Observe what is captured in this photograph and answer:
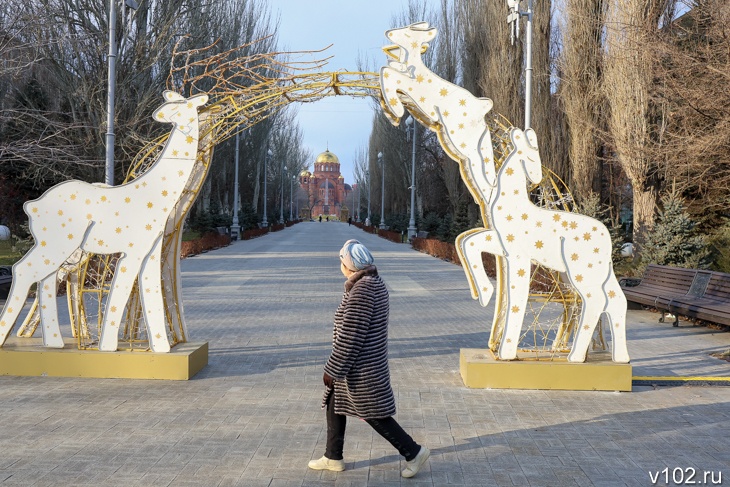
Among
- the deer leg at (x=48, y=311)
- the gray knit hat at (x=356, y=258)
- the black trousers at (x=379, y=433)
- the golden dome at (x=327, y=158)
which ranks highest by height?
the golden dome at (x=327, y=158)

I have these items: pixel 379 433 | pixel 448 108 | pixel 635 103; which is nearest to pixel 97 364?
pixel 379 433

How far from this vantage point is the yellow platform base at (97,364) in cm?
710

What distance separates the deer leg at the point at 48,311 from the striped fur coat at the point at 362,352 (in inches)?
159

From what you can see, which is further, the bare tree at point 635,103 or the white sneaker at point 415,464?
the bare tree at point 635,103

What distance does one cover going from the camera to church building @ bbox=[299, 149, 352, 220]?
138000 mm

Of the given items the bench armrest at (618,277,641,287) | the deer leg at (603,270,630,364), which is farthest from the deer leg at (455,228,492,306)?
the bench armrest at (618,277,641,287)

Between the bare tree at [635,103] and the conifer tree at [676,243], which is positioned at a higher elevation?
the bare tree at [635,103]

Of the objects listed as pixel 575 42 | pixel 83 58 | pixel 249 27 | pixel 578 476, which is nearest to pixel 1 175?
pixel 83 58


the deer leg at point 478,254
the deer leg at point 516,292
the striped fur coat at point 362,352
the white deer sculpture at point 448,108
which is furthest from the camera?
the white deer sculpture at point 448,108

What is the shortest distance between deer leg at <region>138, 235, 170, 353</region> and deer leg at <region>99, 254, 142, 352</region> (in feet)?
0.32

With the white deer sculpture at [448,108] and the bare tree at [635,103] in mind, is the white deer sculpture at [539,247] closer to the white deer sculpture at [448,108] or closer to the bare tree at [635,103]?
the white deer sculpture at [448,108]

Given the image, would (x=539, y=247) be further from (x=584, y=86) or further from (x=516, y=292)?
(x=584, y=86)

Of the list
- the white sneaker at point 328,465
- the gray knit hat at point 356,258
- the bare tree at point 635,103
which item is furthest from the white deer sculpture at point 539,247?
the bare tree at point 635,103

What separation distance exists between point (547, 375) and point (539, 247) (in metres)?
1.28
